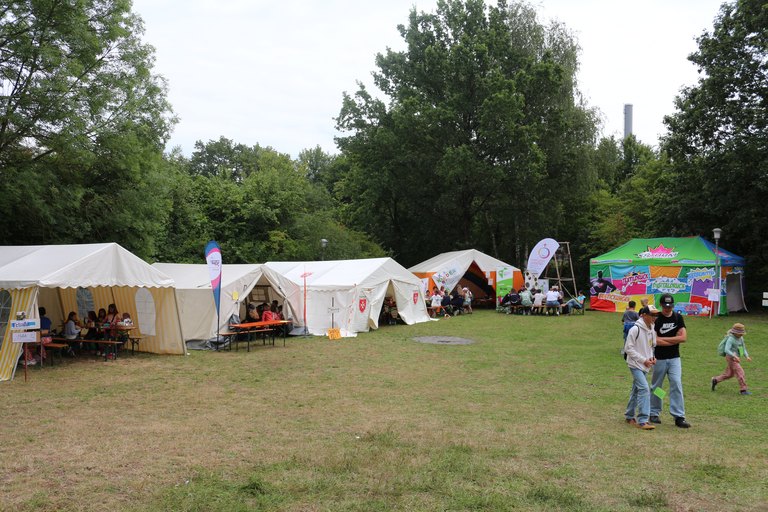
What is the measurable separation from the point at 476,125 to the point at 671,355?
23999 millimetres

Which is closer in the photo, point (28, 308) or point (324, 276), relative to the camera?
point (28, 308)

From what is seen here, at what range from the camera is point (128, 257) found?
11656 mm

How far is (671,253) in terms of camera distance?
72.3 feet

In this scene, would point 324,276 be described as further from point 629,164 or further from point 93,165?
point 629,164

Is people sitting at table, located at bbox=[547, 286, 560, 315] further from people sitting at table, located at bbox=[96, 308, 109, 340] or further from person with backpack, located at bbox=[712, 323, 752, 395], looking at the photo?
people sitting at table, located at bbox=[96, 308, 109, 340]

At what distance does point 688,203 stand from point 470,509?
23.5 metres

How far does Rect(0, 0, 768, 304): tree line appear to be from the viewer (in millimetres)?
15203

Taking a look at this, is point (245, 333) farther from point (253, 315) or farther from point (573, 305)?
point (573, 305)

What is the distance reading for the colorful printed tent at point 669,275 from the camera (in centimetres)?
2103

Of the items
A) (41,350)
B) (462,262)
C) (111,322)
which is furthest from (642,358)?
(462,262)

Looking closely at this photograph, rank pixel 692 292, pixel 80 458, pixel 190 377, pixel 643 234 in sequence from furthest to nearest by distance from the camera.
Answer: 1. pixel 643 234
2. pixel 692 292
3. pixel 190 377
4. pixel 80 458

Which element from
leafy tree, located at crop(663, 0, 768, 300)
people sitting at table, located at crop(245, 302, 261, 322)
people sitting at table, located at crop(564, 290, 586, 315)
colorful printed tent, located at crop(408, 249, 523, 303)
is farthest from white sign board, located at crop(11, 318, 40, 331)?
leafy tree, located at crop(663, 0, 768, 300)

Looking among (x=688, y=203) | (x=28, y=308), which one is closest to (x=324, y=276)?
(x=28, y=308)

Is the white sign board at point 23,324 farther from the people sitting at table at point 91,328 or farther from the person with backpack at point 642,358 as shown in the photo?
the person with backpack at point 642,358
